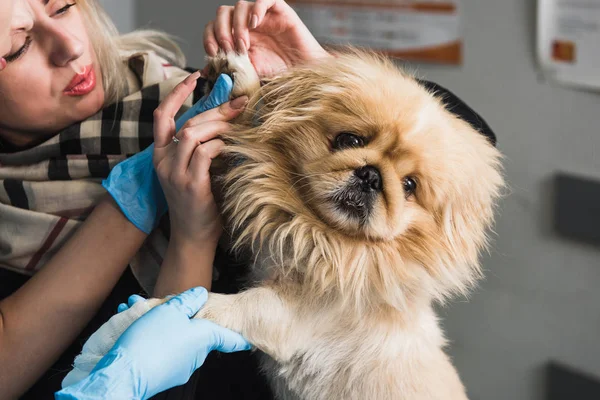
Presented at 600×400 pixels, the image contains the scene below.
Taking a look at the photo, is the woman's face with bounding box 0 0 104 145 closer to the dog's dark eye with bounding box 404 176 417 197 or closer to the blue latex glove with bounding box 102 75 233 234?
the blue latex glove with bounding box 102 75 233 234

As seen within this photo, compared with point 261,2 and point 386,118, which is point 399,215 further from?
point 261,2

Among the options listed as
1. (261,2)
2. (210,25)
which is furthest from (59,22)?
(261,2)

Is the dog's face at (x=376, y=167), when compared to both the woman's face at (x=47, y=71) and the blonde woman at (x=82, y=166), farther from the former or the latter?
the woman's face at (x=47, y=71)

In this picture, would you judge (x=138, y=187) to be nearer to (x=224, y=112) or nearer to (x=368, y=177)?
(x=224, y=112)

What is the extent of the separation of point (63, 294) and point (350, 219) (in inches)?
23.2

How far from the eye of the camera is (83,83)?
4.51ft

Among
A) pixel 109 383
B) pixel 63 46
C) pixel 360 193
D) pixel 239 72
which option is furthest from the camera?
pixel 63 46

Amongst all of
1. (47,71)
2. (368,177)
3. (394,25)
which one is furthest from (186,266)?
(394,25)

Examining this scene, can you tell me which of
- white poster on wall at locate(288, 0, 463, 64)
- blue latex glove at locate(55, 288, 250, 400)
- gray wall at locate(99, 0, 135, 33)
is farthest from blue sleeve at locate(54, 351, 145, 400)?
gray wall at locate(99, 0, 135, 33)

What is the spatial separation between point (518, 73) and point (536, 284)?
2.26 ft

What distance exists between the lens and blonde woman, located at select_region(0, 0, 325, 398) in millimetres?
1204

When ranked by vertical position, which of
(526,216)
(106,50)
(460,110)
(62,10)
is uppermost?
(62,10)

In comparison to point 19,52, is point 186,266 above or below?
below

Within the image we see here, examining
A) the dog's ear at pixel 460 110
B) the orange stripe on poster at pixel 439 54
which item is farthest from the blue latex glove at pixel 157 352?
the orange stripe on poster at pixel 439 54
